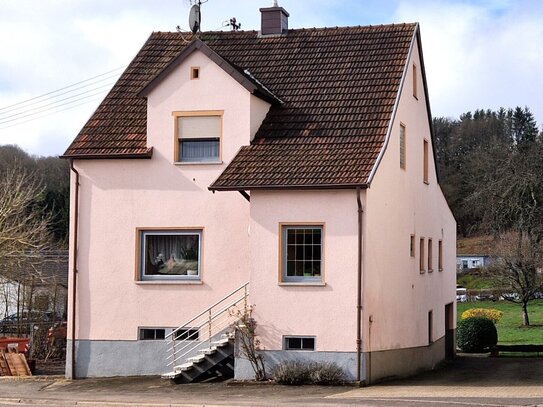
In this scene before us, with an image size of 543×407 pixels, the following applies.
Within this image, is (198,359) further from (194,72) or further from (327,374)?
(194,72)

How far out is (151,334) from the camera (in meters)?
26.9

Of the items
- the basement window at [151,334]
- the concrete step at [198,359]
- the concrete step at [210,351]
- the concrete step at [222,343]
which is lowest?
the concrete step at [198,359]

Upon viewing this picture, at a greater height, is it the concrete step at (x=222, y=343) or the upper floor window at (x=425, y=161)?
the upper floor window at (x=425, y=161)

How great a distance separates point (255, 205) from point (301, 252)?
5.41ft

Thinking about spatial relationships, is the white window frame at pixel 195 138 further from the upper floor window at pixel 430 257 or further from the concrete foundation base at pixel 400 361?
the upper floor window at pixel 430 257

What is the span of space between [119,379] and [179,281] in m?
3.02

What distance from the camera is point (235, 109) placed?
2678 centimetres

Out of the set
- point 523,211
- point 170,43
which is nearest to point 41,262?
point 170,43

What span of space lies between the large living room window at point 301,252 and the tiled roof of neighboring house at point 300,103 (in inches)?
51.6

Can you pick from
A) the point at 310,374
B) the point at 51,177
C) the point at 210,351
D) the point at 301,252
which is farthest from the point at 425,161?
the point at 51,177

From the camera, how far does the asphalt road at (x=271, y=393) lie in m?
21.2

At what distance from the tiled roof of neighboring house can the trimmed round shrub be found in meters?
17.1

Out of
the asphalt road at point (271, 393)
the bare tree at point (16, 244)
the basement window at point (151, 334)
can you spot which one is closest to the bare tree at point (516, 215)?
the bare tree at point (16, 244)

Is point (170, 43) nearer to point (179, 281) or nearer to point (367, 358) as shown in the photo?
point (179, 281)
